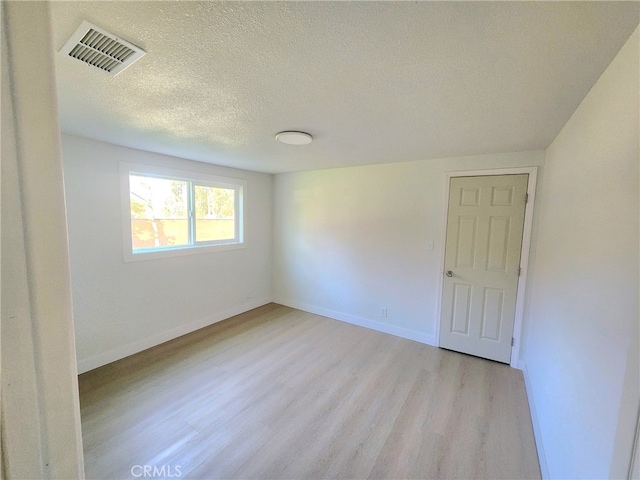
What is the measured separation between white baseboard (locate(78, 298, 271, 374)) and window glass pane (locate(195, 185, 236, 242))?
1.08 metres

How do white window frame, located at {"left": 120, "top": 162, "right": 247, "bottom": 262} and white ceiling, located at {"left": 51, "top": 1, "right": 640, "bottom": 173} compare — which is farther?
white window frame, located at {"left": 120, "top": 162, "right": 247, "bottom": 262}

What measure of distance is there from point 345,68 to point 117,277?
9.41 ft

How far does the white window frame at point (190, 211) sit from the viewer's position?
266 centimetres

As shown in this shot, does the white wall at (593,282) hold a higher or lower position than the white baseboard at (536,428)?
higher

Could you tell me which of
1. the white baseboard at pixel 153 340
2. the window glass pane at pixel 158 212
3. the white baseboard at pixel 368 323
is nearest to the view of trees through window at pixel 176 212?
the window glass pane at pixel 158 212

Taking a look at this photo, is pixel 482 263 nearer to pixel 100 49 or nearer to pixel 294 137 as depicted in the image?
pixel 294 137

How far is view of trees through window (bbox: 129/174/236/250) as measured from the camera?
112 inches

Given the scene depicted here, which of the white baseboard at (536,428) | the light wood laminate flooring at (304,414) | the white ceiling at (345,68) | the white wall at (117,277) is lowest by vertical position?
the light wood laminate flooring at (304,414)

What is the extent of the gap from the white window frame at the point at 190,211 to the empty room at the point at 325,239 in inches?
1.2

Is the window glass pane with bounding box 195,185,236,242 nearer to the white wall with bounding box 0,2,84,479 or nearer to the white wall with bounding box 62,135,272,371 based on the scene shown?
the white wall with bounding box 62,135,272,371

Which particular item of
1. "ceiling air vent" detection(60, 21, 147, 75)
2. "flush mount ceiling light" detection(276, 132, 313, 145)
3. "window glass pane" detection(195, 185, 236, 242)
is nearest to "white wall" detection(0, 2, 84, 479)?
"ceiling air vent" detection(60, 21, 147, 75)

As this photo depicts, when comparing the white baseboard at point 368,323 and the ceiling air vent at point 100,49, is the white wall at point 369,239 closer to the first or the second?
the white baseboard at point 368,323

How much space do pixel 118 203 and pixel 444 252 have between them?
138 inches

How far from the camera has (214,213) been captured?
3668mm
